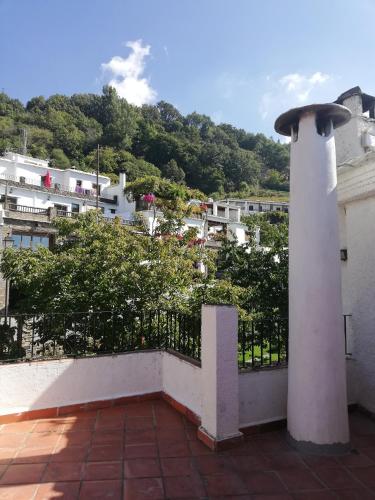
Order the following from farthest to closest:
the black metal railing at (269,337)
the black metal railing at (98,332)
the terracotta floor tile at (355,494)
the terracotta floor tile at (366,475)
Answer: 1. the black metal railing at (98,332)
2. the black metal railing at (269,337)
3. the terracotta floor tile at (366,475)
4. the terracotta floor tile at (355,494)

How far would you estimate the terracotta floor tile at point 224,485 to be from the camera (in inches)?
127

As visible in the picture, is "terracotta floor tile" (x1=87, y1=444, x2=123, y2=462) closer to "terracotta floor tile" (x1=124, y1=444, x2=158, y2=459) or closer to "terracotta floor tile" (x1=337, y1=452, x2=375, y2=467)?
"terracotta floor tile" (x1=124, y1=444, x2=158, y2=459)

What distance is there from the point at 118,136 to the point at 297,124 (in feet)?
222

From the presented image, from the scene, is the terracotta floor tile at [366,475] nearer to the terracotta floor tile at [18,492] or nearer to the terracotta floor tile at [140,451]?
the terracotta floor tile at [140,451]

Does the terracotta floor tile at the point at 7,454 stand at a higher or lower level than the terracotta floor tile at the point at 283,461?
higher

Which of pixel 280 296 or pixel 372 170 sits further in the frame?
pixel 280 296

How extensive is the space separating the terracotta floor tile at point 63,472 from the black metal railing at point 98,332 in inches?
77.5

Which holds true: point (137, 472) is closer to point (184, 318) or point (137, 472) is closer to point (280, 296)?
point (184, 318)

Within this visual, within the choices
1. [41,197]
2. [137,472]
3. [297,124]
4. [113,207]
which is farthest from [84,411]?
[113,207]

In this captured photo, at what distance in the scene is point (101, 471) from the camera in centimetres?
353

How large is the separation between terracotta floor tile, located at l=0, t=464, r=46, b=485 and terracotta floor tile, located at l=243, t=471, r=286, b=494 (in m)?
2.01

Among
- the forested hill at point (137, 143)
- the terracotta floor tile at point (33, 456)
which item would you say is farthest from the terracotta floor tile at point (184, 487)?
the forested hill at point (137, 143)

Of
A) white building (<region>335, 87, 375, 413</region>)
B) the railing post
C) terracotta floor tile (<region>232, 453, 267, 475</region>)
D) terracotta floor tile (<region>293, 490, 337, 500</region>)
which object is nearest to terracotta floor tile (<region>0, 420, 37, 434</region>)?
the railing post

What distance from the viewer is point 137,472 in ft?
11.6
